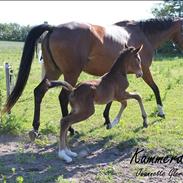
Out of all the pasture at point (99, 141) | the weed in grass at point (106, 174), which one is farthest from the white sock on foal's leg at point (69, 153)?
the weed in grass at point (106, 174)

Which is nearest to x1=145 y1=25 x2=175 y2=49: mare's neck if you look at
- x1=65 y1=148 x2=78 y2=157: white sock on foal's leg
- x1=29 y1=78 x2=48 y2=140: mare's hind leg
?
x1=29 y1=78 x2=48 y2=140: mare's hind leg

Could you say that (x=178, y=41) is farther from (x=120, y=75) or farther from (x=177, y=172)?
(x=177, y=172)

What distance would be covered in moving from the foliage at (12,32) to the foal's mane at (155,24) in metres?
→ 27.3

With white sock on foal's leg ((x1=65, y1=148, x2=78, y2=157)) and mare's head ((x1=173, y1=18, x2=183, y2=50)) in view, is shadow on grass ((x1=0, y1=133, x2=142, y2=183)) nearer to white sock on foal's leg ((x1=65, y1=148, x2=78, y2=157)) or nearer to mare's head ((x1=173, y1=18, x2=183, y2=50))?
white sock on foal's leg ((x1=65, y1=148, x2=78, y2=157))

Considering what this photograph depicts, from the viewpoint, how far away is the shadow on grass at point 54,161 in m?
4.74

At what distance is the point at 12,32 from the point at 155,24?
1101 inches

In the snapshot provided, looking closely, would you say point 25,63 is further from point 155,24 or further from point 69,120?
point 155,24

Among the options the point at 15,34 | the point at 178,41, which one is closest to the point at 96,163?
the point at 178,41

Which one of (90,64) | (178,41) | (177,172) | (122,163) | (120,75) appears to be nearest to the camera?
(177,172)

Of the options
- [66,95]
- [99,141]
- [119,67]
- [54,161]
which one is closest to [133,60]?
[119,67]

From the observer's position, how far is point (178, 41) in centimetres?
827

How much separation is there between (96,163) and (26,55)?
2.19 m

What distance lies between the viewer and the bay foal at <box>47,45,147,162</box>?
522cm

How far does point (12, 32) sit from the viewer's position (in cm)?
3438
